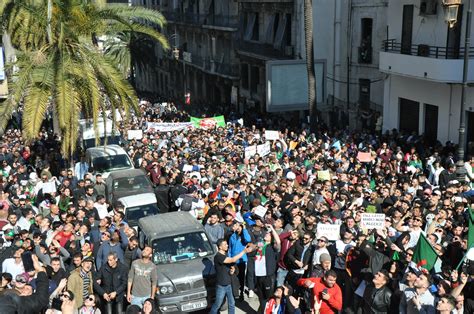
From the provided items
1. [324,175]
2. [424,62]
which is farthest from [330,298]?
[424,62]

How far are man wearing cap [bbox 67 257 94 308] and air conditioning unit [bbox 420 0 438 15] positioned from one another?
18.6m

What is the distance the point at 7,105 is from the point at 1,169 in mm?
3754

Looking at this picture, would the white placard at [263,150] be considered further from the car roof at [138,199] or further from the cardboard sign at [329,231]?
the cardboard sign at [329,231]

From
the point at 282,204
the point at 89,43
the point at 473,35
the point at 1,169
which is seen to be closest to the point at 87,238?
the point at 282,204

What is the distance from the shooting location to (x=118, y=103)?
64.6 feet

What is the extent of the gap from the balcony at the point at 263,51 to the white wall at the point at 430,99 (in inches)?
394

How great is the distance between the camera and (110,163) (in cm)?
2073

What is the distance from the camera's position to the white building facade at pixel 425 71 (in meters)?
23.5

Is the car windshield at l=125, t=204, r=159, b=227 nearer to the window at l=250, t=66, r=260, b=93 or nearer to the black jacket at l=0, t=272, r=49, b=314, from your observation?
the black jacket at l=0, t=272, r=49, b=314

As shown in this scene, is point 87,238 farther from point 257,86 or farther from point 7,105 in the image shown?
point 257,86

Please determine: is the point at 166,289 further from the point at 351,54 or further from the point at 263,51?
the point at 263,51

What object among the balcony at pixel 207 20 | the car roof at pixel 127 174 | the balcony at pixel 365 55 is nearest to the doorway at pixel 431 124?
the balcony at pixel 365 55

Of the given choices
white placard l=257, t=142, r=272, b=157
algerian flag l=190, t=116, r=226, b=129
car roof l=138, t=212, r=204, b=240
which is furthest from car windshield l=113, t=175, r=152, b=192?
algerian flag l=190, t=116, r=226, b=129

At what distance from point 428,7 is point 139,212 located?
14.9 meters
